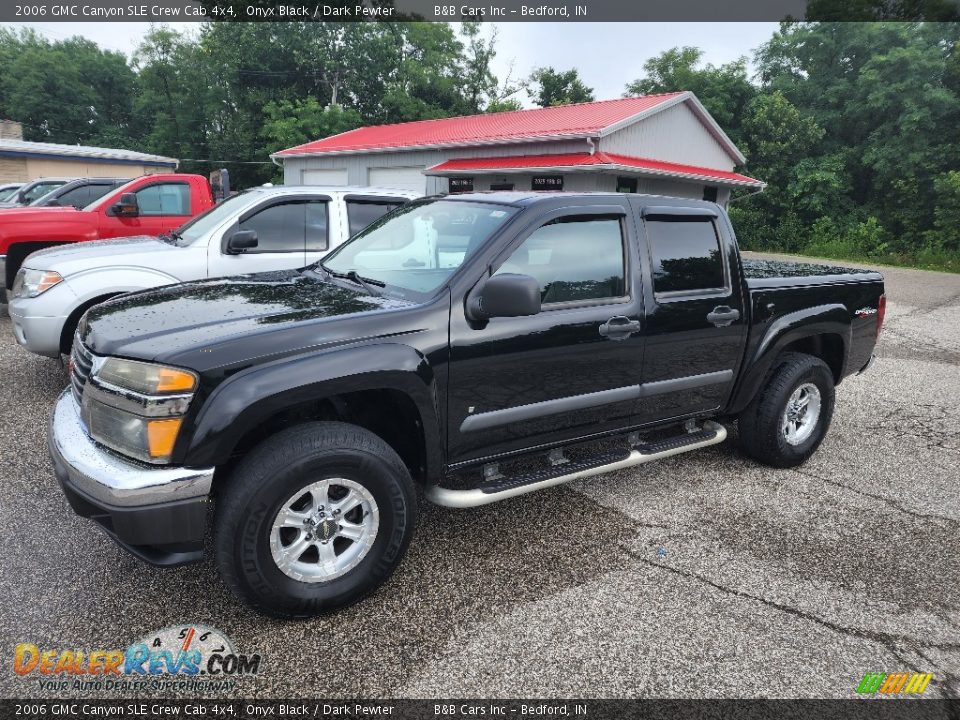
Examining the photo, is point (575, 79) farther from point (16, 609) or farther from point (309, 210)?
point (16, 609)

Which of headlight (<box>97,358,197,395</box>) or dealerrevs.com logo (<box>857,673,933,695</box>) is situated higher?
headlight (<box>97,358,197,395</box>)

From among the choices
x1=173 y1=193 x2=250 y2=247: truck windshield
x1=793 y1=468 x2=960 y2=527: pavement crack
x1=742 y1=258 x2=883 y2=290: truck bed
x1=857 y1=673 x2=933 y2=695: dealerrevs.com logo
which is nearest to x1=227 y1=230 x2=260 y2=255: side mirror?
x1=173 y1=193 x2=250 y2=247: truck windshield

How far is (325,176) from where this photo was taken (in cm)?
2902

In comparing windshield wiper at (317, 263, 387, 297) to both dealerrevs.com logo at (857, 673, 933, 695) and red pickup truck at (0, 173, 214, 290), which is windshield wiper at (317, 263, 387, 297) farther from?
red pickup truck at (0, 173, 214, 290)

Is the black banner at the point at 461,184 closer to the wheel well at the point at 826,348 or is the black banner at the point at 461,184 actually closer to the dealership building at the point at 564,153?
the dealership building at the point at 564,153

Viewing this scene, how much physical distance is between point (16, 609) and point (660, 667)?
2687 millimetres

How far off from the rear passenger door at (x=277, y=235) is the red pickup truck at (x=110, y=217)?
8.71 feet

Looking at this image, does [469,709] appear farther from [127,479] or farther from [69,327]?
[69,327]

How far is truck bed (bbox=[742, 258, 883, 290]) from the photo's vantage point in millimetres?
4258

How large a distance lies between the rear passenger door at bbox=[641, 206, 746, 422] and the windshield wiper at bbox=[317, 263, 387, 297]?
57.8 inches

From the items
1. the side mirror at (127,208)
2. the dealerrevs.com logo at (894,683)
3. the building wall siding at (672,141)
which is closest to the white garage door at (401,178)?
the building wall siding at (672,141)

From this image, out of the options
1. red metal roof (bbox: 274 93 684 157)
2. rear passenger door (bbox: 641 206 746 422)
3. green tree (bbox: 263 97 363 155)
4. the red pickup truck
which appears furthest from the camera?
green tree (bbox: 263 97 363 155)

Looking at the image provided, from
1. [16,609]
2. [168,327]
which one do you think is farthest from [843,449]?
[16,609]

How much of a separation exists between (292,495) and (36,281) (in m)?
4.19
